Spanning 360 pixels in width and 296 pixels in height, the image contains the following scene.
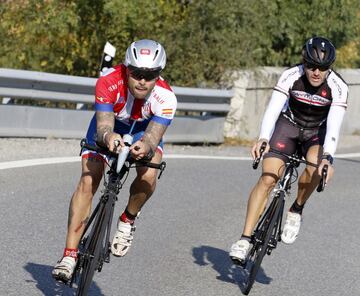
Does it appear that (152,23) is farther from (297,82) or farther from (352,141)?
(297,82)

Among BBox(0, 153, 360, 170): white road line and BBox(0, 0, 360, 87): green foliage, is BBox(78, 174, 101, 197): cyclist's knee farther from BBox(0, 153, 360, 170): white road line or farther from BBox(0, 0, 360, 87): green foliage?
BBox(0, 0, 360, 87): green foliage

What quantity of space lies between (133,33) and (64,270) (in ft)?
37.4

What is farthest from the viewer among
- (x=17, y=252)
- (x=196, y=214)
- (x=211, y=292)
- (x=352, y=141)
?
(x=352, y=141)

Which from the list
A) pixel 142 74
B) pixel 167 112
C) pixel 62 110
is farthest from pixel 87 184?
pixel 62 110

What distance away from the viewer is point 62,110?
1443cm

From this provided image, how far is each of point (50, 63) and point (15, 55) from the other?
0.64m

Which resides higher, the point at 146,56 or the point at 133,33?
the point at 146,56

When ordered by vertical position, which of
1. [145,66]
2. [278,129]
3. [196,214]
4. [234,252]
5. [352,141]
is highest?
[145,66]

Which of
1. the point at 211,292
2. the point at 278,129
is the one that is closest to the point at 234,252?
the point at 211,292

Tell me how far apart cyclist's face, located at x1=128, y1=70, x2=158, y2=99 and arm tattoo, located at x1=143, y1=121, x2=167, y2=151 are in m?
0.20

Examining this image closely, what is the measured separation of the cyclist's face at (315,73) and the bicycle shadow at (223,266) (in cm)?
162

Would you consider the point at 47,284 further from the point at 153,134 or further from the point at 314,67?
the point at 314,67

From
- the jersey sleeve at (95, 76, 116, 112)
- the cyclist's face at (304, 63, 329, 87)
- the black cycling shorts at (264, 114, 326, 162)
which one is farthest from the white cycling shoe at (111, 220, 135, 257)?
the cyclist's face at (304, 63, 329, 87)

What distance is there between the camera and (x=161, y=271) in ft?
27.5
